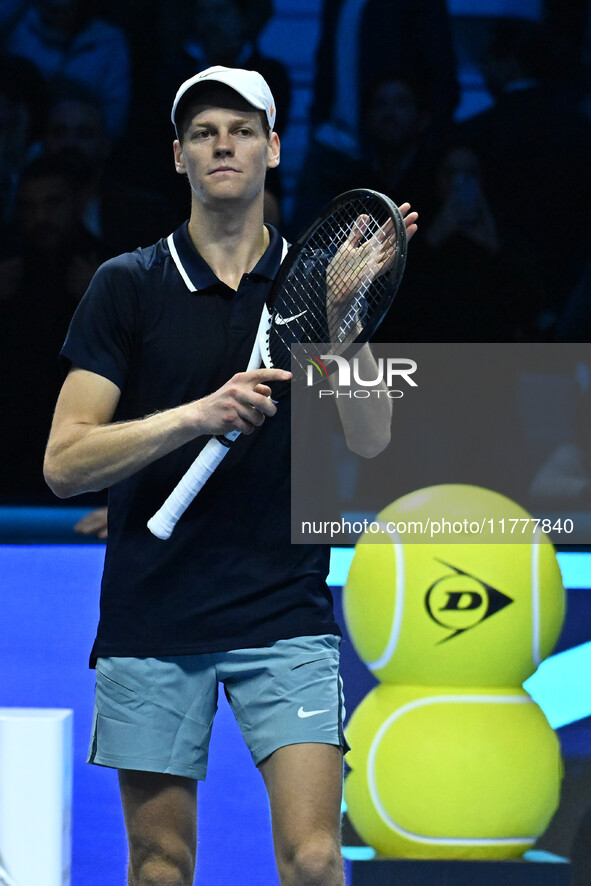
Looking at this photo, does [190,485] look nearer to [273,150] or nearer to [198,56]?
[273,150]

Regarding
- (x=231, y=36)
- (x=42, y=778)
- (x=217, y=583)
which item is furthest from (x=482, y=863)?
(x=231, y=36)

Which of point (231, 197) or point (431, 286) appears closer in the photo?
point (231, 197)

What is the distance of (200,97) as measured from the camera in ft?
6.77

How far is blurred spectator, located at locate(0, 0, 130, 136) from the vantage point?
4723 millimetres

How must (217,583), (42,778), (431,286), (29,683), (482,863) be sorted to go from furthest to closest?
(431,286), (29,683), (482,863), (217,583), (42,778)

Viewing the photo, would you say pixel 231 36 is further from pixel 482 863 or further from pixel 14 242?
pixel 482 863

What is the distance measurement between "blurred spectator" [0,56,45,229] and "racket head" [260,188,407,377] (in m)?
2.78

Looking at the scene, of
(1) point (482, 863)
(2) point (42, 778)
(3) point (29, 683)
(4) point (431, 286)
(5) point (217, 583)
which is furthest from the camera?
(4) point (431, 286)

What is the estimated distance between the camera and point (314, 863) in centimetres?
184

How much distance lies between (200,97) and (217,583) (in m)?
0.75

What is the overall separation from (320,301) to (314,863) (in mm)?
835

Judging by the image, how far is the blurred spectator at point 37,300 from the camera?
4.44 metres

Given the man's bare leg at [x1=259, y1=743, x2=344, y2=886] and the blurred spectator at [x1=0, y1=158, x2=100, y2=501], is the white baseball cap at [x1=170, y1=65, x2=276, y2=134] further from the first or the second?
the blurred spectator at [x1=0, y1=158, x2=100, y2=501]

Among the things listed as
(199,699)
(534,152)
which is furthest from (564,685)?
(534,152)
